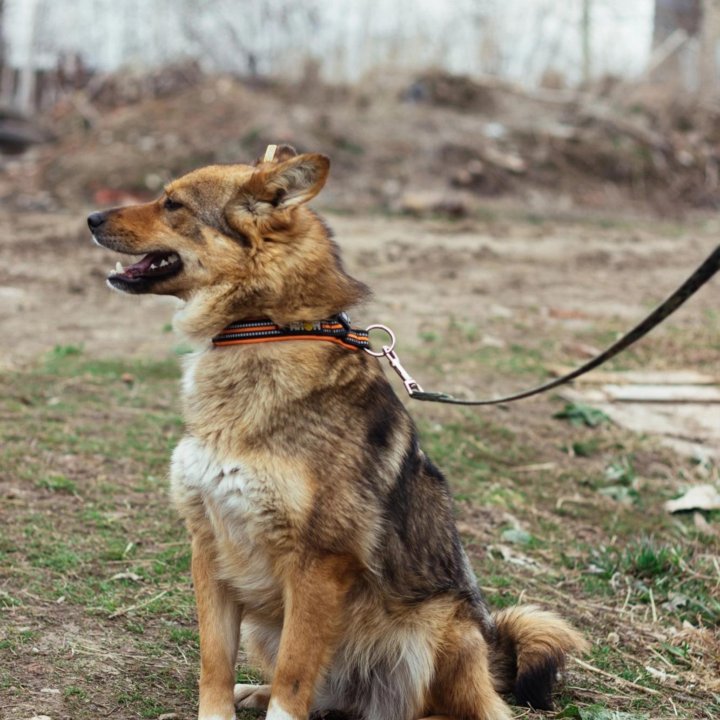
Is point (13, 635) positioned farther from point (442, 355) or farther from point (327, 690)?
point (442, 355)

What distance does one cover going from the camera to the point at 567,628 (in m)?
4.06

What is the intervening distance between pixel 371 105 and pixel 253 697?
57.5ft

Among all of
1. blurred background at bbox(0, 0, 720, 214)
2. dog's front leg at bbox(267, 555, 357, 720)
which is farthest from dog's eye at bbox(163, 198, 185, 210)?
blurred background at bbox(0, 0, 720, 214)

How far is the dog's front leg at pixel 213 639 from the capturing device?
3637mm

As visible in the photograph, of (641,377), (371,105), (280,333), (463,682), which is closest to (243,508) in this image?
(280,333)

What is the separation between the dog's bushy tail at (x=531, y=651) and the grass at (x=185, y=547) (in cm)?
12

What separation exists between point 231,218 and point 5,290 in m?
8.39

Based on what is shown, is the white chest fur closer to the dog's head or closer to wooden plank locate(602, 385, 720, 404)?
the dog's head

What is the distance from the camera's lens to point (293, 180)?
3.78 meters

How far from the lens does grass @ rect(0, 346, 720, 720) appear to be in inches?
164

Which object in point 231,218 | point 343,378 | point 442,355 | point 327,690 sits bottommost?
point 442,355

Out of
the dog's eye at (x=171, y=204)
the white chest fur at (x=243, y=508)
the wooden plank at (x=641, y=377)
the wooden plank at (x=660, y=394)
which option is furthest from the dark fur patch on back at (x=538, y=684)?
the wooden plank at (x=641, y=377)

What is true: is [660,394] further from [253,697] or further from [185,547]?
[253,697]

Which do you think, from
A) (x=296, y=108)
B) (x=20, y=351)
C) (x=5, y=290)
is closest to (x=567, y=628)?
(x=20, y=351)
